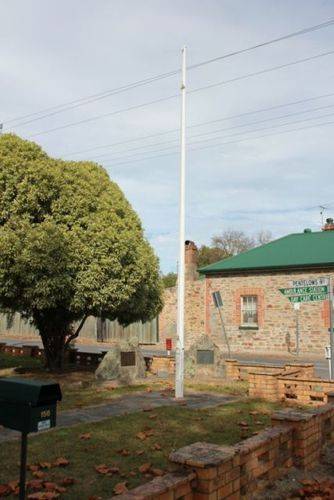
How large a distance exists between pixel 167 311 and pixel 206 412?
23731 millimetres

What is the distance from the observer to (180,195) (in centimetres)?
1223

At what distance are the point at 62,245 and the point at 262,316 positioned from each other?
1613 cm

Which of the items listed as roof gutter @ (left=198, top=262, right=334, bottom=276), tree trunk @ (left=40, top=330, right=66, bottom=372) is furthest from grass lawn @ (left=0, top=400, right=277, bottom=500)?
roof gutter @ (left=198, top=262, right=334, bottom=276)

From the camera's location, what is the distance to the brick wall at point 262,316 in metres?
25.6

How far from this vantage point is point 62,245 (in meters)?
13.5

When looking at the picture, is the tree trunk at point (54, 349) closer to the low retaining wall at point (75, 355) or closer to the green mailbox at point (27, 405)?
the low retaining wall at point (75, 355)

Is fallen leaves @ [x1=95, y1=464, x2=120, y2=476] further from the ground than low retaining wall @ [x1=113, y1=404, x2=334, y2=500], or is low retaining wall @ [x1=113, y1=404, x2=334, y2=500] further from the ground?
low retaining wall @ [x1=113, y1=404, x2=334, y2=500]

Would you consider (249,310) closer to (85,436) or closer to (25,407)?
(85,436)

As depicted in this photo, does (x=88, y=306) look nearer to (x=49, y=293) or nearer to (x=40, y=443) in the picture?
(x=49, y=293)

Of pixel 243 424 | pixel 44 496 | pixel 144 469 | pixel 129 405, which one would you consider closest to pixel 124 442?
pixel 144 469

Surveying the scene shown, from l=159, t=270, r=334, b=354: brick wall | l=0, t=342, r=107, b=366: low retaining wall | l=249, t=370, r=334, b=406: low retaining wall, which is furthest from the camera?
l=159, t=270, r=334, b=354: brick wall

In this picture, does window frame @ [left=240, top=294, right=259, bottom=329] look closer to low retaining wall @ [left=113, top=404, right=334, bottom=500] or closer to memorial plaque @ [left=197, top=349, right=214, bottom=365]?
memorial plaque @ [left=197, top=349, right=214, bottom=365]

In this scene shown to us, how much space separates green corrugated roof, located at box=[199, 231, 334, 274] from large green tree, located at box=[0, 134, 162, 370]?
1225 centimetres

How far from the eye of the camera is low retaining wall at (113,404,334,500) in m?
4.04
